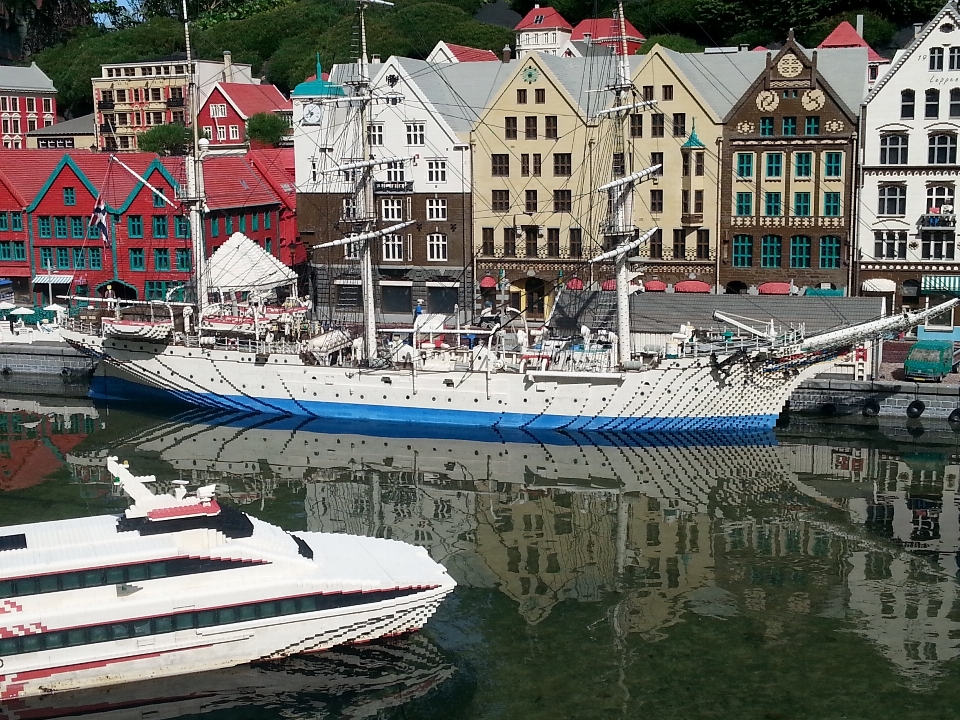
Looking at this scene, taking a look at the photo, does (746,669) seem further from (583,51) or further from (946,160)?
(583,51)

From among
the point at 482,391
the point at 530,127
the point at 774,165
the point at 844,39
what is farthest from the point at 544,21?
the point at 482,391

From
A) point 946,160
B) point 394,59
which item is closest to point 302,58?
point 394,59

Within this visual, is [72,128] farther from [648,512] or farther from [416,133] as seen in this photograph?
[648,512]

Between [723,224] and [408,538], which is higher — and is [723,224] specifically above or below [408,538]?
above

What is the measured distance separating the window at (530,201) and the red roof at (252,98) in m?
26.6

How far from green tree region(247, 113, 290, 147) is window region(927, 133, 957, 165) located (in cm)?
4054

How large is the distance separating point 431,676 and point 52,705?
763cm

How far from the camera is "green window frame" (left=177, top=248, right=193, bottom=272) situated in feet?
218

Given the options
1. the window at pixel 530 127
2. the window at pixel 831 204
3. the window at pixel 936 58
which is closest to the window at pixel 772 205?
the window at pixel 831 204

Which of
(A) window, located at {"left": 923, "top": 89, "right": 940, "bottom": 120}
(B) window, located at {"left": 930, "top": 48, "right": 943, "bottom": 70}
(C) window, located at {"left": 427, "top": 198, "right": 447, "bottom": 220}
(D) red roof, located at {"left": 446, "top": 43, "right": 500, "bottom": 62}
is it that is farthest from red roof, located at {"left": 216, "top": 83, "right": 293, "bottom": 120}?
(B) window, located at {"left": 930, "top": 48, "right": 943, "bottom": 70}

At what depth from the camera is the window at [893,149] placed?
58969mm

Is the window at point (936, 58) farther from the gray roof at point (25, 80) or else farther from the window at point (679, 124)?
the gray roof at point (25, 80)

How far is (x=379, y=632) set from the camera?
92.4 feet

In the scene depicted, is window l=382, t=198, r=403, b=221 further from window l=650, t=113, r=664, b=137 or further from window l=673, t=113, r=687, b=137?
window l=673, t=113, r=687, b=137
